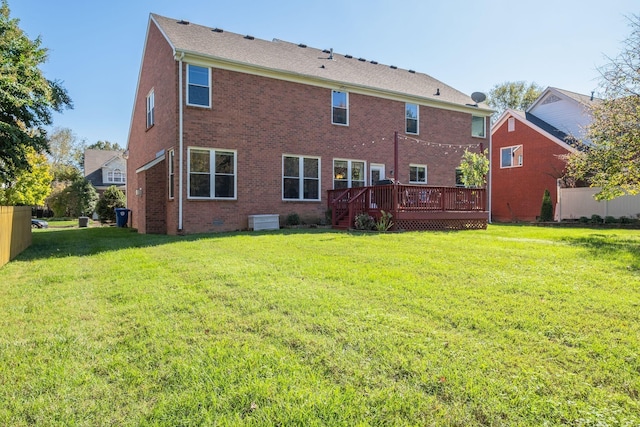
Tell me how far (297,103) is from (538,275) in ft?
35.9

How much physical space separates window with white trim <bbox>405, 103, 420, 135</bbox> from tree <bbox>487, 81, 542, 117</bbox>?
28583mm

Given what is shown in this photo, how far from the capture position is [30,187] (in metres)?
24.1

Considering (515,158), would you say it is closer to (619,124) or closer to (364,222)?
(619,124)

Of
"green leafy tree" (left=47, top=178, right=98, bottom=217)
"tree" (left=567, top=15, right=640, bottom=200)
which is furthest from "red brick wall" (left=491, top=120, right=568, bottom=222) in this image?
"green leafy tree" (left=47, top=178, right=98, bottom=217)

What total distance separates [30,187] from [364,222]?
912 inches

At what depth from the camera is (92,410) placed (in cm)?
226

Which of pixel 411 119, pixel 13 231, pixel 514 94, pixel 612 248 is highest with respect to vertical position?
pixel 514 94

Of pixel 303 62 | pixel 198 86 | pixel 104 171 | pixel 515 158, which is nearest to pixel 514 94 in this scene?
pixel 515 158

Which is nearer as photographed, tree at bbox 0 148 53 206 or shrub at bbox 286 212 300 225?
shrub at bbox 286 212 300 225

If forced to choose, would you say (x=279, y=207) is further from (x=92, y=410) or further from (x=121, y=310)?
(x=92, y=410)

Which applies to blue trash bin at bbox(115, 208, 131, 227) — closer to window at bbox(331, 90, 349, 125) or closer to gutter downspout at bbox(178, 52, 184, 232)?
gutter downspout at bbox(178, 52, 184, 232)

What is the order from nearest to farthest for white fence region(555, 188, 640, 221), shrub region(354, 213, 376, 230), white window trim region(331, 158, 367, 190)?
1. shrub region(354, 213, 376, 230)
2. white window trim region(331, 158, 367, 190)
3. white fence region(555, 188, 640, 221)

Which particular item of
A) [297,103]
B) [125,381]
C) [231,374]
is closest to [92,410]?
[125,381]

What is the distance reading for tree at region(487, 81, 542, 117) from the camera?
41.1 m
